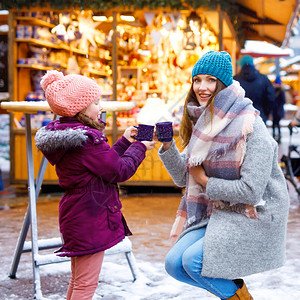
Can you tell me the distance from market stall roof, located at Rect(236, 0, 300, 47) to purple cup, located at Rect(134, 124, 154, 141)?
7354mm

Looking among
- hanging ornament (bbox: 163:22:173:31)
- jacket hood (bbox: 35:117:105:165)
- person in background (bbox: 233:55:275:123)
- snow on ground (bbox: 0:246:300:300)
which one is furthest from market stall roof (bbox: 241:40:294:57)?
jacket hood (bbox: 35:117:105:165)

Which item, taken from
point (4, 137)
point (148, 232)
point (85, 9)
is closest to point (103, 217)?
point (148, 232)

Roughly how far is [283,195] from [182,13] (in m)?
5.58

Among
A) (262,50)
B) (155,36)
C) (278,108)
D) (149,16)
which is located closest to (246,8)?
(155,36)

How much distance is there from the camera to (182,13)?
25.3 ft

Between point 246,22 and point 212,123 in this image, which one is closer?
point 212,123

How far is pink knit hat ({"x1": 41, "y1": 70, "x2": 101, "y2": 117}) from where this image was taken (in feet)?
8.66

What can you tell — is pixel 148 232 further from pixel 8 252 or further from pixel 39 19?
pixel 39 19

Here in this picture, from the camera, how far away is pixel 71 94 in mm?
2637

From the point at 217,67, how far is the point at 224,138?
362mm

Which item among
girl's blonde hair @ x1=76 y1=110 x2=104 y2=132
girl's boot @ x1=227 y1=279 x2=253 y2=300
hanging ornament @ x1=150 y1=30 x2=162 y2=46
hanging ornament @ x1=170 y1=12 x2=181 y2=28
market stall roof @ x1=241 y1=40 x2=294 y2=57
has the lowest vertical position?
girl's boot @ x1=227 y1=279 x2=253 y2=300

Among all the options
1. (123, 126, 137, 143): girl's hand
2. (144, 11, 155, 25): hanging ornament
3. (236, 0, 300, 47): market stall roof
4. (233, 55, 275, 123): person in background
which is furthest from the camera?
(236, 0, 300, 47): market stall roof

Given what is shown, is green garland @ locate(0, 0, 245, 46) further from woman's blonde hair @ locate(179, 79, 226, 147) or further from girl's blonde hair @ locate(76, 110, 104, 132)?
girl's blonde hair @ locate(76, 110, 104, 132)

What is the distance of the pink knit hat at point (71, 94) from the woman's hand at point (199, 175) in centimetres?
62
